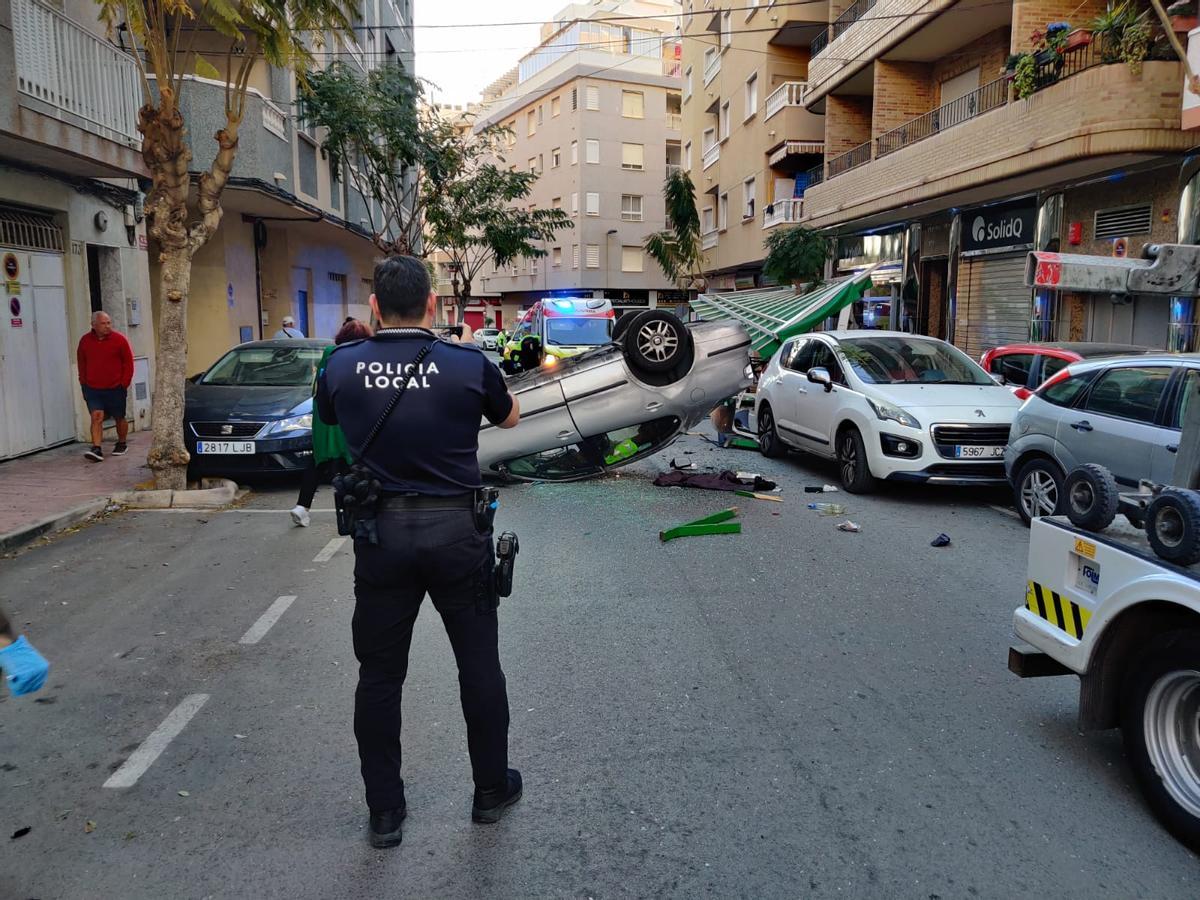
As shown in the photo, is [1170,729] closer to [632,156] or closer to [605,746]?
[605,746]

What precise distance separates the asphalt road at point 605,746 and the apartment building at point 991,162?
9142 mm

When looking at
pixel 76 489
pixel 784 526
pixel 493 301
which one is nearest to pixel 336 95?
pixel 76 489

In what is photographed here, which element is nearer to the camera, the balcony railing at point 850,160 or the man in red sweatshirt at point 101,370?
the man in red sweatshirt at point 101,370

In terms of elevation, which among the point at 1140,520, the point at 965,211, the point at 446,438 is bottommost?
the point at 1140,520

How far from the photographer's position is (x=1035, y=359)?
34.4 feet

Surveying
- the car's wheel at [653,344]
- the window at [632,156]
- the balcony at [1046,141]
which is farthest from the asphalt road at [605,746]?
the window at [632,156]

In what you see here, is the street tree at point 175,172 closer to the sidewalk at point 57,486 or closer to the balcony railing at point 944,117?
the sidewalk at point 57,486

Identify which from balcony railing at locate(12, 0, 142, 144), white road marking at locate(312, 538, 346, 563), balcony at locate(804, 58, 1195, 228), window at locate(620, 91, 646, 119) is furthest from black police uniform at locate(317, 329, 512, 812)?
window at locate(620, 91, 646, 119)

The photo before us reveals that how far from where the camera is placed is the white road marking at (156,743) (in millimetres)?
3658

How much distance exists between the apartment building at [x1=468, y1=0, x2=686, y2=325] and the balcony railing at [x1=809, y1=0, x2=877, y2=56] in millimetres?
25234

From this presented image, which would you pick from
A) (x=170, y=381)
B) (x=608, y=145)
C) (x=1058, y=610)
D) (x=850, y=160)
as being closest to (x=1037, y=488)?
(x=1058, y=610)

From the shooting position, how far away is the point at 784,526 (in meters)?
8.30

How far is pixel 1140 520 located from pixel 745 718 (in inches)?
72.3

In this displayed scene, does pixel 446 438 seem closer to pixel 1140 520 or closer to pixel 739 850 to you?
pixel 739 850
